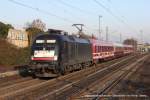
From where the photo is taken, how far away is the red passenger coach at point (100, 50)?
44231 mm

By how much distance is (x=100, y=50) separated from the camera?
49.9 meters

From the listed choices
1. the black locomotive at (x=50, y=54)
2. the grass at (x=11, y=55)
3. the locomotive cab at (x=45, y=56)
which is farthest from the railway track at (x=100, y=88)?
the grass at (x=11, y=55)

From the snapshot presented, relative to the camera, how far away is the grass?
123ft

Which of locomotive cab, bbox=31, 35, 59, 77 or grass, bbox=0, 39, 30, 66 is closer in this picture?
locomotive cab, bbox=31, 35, 59, 77

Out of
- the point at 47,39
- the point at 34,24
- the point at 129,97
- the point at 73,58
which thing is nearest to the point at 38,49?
the point at 47,39

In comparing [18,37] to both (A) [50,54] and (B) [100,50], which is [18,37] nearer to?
(B) [100,50]

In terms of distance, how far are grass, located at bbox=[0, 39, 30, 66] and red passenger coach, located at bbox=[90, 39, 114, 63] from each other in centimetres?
824

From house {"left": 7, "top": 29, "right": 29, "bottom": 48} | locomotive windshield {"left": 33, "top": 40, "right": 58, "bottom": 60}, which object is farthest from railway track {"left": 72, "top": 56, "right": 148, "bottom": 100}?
house {"left": 7, "top": 29, "right": 29, "bottom": 48}

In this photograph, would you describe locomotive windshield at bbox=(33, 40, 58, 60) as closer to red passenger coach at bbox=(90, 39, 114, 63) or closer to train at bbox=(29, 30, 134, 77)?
train at bbox=(29, 30, 134, 77)

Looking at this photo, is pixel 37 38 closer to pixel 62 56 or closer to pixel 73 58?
pixel 62 56

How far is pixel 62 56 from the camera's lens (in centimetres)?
2553

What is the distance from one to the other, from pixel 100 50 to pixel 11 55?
15.3 metres

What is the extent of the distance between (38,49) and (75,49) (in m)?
5.87

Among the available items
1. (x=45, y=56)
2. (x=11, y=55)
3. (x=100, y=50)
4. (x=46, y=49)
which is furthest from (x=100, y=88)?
(x=100, y=50)
